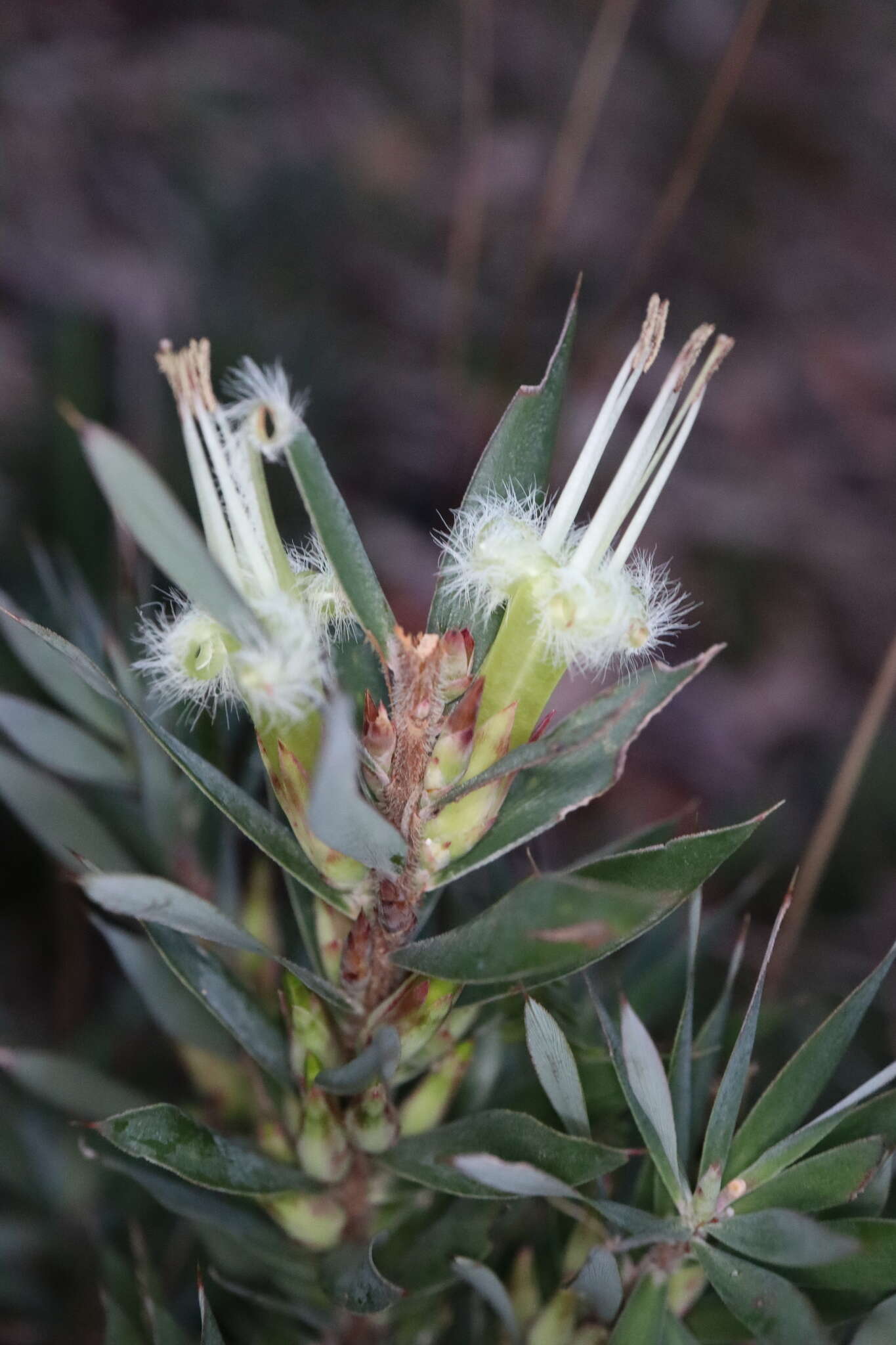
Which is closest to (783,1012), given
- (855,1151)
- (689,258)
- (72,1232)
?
(855,1151)

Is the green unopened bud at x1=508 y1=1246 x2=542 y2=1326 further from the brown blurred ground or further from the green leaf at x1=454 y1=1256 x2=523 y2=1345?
the brown blurred ground

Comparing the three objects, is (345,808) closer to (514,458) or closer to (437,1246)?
(514,458)

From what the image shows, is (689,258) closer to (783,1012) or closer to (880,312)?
(880,312)

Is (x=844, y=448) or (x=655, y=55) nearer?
(x=844, y=448)

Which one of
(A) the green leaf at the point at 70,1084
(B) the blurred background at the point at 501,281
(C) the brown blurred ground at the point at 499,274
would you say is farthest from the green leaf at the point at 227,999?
(C) the brown blurred ground at the point at 499,274

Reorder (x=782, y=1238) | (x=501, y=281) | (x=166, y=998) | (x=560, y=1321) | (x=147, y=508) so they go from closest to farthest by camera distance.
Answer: (x=147, y=508) → (x=782, y=1238) → (x=560, y=1321) → (x=166, y=998) → (x=501, y=281)

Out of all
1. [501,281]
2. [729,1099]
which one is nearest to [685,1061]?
[729,1099]
